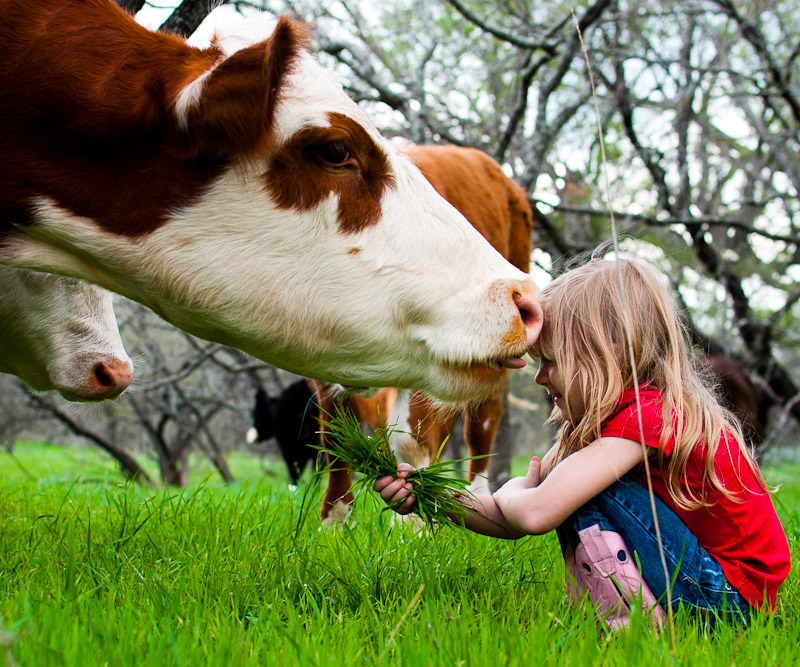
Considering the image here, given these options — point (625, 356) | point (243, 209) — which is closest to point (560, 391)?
point (625, 356)

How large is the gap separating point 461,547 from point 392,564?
14.7 inches

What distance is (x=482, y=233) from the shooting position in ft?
15.1

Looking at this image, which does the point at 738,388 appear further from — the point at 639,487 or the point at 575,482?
the point at 575,482

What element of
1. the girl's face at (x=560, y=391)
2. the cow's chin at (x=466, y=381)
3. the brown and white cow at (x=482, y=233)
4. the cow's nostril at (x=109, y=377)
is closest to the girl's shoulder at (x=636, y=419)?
the girl's face at (x=560, y=391)

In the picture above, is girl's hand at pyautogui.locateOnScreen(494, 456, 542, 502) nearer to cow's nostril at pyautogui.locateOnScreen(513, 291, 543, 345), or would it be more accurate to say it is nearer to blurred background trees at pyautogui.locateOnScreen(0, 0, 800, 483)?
cow's nostril at pyautogui.locateOnScreen(513, 291, 543, 345)

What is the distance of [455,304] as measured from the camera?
2332 millimetres

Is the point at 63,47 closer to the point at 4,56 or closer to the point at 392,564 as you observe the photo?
the point at 4,56

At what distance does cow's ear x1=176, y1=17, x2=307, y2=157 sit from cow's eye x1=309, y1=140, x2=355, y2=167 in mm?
177

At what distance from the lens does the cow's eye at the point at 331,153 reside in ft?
7.41

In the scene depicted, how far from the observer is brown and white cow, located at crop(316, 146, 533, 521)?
13.8 feet

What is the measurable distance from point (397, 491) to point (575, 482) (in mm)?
Result: 514

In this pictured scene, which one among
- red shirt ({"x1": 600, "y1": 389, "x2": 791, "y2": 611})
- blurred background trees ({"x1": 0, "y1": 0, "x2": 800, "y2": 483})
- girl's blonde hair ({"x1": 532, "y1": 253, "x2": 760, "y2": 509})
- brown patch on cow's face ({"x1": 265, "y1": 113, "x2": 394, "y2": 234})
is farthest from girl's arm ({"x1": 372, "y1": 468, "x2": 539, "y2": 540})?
blurred background trees ({"x1": 0, "y1": 0, "x2": 800, "y2": 483})

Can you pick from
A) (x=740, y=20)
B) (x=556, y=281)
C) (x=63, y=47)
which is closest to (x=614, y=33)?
(x=740, y=20)

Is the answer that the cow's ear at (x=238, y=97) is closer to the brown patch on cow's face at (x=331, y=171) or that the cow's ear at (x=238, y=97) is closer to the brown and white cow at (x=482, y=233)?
the brown patch on cow's face at (x=331, y=171)
